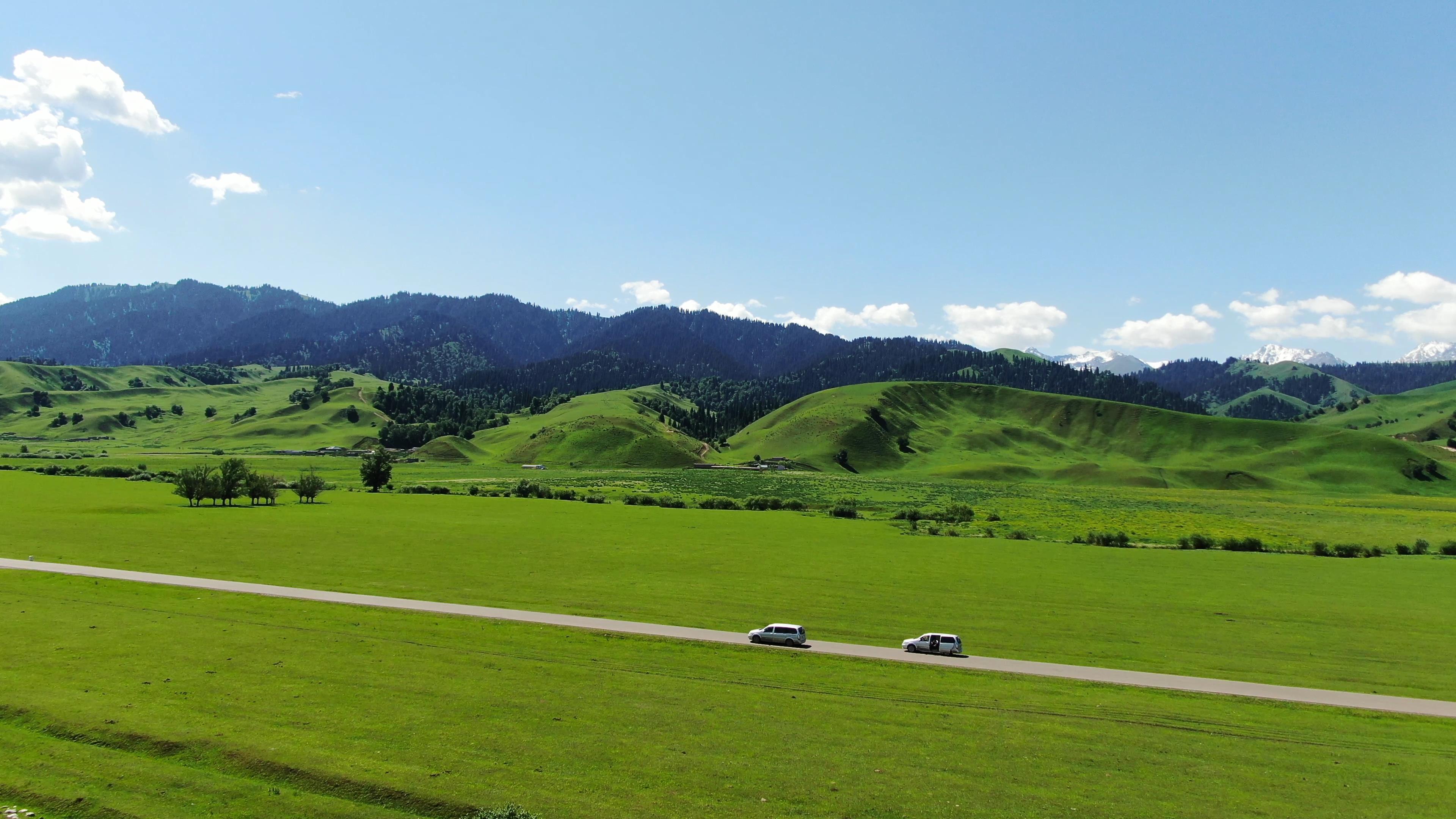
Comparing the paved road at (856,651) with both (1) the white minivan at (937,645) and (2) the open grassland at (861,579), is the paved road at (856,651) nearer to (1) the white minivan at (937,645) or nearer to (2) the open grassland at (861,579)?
(1) the white minivan at (937,645)

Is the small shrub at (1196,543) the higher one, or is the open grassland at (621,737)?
the small shrub at (1196,543)

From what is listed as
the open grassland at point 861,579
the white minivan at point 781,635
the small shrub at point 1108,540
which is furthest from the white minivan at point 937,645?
the small shrub at point 1108,540

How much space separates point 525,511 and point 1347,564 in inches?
3957

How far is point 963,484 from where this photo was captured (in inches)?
7283

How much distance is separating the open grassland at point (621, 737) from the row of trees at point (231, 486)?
80.1 metres

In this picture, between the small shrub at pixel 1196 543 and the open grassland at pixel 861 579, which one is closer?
the open grassland at pixel 861 579

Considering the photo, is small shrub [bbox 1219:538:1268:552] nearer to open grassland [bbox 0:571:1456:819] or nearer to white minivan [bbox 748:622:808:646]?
open grassland [bbox 0:571:1456:819]

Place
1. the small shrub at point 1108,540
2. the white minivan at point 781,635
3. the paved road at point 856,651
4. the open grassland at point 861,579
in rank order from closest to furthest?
the paved road at point 856,651 → the white minivan at point 781,635 → the open grassland at point 861,579 → the small shrub at point 1108,540

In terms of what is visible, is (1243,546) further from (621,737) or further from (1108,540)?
(621,737)

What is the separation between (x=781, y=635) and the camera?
38.8 m

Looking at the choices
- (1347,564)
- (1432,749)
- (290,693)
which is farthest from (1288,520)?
(290,693)

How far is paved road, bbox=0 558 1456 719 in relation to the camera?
32469 millimetres

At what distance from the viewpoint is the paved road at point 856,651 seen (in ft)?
107

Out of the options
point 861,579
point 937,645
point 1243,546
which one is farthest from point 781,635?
point 1243,546
